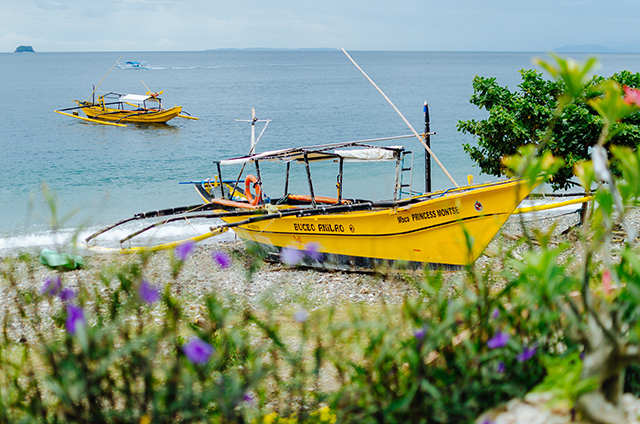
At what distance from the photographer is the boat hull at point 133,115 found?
132 ft

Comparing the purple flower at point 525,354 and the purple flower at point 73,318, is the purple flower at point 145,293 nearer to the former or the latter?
the purple flower at point 73,318

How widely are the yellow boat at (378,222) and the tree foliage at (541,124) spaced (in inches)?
108

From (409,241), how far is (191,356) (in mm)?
7395

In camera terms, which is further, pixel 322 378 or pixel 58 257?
pixel 58 257

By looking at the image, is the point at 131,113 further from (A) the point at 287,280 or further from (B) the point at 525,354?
(B) the point at 525,354

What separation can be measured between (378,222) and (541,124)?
4.71 meters

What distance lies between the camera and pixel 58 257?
11391 mm

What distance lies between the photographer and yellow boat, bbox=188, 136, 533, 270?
7875 mm

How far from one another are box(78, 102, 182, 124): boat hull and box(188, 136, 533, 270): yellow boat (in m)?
33.0

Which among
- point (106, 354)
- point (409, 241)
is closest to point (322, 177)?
point (409, 241)

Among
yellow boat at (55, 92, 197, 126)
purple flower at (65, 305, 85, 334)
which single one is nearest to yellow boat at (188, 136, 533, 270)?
purple flower at (65, 305, 85, 334)

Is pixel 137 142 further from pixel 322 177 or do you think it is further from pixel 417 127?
pixel 417 127

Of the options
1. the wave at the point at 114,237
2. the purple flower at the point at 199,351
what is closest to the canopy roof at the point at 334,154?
the wave at the point at 114,237

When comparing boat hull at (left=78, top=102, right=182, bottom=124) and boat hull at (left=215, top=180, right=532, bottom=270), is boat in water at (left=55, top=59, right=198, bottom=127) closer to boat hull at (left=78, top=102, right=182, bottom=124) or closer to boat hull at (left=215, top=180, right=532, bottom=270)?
boat hull at (left=78, top=102, right=182, bottom=124)
